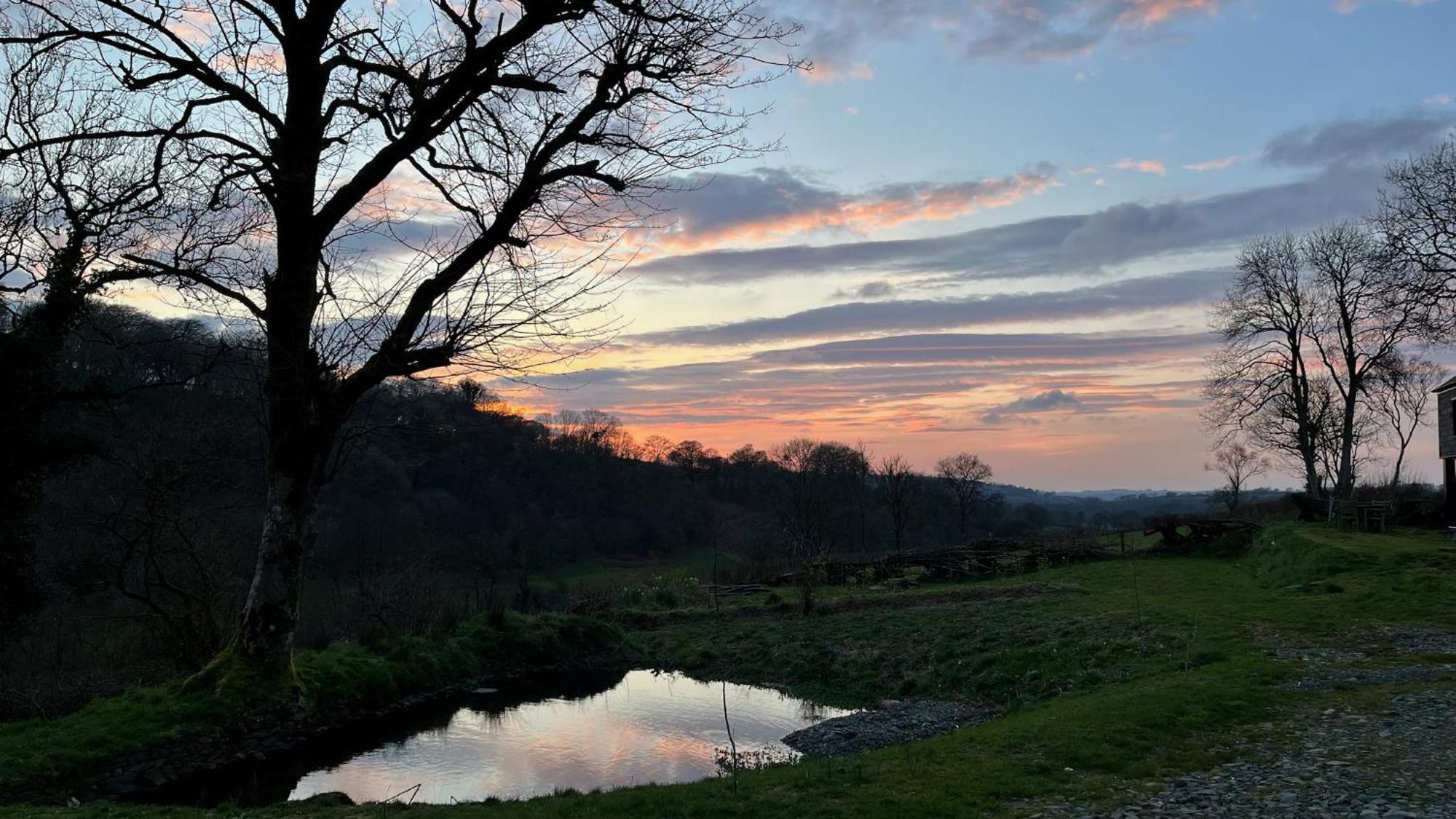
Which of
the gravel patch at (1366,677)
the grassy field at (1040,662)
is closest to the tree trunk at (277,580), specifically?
the grassy field at (1040,662)

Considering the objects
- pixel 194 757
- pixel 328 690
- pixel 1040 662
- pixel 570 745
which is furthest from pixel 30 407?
pixel 1040 662

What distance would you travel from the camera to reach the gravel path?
642 cm

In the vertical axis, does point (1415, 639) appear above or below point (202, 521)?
below

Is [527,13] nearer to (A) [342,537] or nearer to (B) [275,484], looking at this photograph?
(B) [275,484]

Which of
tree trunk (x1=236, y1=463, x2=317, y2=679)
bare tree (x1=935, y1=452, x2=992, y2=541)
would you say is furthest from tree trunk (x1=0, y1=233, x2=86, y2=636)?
bare tree (x1=935, y1=452, x2=992, y2=541)

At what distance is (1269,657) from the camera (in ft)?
41.6

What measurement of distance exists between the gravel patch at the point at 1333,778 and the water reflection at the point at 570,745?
617 cm

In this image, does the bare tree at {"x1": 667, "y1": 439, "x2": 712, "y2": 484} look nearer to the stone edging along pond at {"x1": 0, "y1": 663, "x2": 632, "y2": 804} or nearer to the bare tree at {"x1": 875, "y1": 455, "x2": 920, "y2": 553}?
the bare tree at {"x1": 875, "y1": 455, "x2": 920, "y2": 553}

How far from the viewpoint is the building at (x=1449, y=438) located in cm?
2869

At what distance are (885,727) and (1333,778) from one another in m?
7.39

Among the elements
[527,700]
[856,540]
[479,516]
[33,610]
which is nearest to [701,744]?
[527,700]

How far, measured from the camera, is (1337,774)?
7.21m

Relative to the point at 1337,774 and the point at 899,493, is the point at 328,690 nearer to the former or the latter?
the point at 1337,774

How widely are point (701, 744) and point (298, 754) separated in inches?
243
